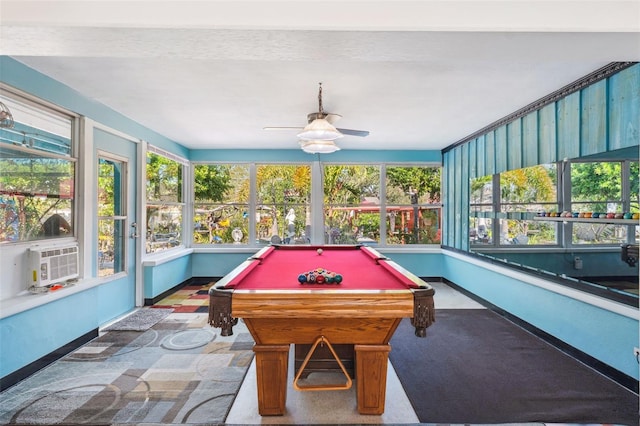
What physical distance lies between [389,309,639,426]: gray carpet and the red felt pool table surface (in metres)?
0.85

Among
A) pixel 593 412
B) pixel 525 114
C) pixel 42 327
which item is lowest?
pixel 593 412

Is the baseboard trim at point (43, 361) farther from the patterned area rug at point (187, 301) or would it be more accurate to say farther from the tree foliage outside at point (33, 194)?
the patterned area rug at point (187, 301)

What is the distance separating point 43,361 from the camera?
2.87 meters

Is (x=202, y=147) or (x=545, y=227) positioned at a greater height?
(x=202, y=147)

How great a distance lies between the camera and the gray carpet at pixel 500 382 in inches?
88.5

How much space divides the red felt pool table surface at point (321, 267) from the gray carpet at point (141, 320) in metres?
1.60

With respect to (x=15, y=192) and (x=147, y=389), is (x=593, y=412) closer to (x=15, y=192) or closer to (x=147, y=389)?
(x=147, y=389)

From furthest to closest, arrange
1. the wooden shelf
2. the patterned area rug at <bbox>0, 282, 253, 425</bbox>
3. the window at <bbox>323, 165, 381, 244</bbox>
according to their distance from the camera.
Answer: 1. the window at <bbox>323, 165, 381, 244</bbox>
2. the wooden shelf
3. the patterned area rug at <bbox>0, 282, 253, 425</bbox>

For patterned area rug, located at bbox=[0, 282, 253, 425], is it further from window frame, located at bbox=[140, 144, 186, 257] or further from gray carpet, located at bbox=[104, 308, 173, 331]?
window frame, located at bbox=[140, 144, 186, 257]

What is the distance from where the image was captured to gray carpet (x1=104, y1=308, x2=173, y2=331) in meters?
3.87

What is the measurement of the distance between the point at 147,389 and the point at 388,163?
5218 mm

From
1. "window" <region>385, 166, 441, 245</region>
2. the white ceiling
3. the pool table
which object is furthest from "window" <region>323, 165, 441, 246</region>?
the pool table

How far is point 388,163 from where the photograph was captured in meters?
6.57

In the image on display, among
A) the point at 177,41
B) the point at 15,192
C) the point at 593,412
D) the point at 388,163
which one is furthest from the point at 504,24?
the point at 388,163
